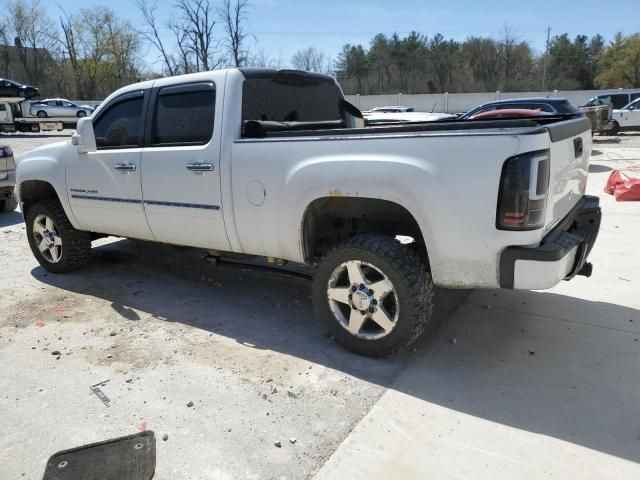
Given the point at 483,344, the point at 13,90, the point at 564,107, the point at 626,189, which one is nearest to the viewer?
the point at 483,344

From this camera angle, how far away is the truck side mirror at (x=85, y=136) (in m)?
4.69

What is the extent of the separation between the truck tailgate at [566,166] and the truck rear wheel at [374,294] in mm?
870

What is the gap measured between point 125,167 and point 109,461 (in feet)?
8.87

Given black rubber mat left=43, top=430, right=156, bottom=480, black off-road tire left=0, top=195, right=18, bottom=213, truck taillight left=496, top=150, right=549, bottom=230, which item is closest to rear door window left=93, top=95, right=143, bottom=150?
black rubber mat left=43, top=430, right=156, bottom=480

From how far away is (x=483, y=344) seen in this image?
12.2 ft

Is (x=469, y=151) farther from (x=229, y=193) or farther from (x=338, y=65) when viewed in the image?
(x=338, y=65)

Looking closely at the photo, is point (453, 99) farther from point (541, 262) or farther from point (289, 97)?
point (541, 262)

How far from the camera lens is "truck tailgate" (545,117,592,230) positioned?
2.95 metres

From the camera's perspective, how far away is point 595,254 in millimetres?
5672

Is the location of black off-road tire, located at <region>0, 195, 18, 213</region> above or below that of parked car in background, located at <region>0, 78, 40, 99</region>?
below

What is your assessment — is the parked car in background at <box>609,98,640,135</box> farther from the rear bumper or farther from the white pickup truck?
the rear bumper

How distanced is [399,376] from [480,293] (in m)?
1.70

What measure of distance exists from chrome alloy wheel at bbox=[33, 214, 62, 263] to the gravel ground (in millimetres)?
294

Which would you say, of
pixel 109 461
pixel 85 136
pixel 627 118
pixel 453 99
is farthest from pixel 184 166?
pixel 453 99
